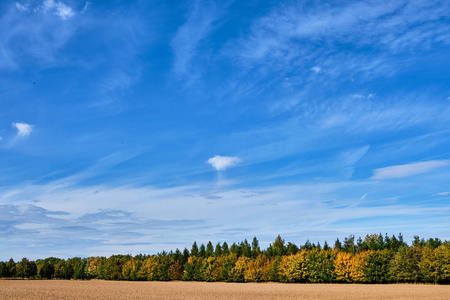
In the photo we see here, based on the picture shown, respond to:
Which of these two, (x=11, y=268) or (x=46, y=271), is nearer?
(x=11, y=268)

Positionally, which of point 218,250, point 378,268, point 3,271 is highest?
point 218,250

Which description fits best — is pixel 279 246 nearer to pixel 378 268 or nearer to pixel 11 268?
pixel 378 268

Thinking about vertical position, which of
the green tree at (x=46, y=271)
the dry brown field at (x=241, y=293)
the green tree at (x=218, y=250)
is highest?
the green tree at (x=218, y=250)

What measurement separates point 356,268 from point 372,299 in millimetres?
52554

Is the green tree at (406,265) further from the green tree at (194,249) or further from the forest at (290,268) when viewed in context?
the green tree at (194,249)

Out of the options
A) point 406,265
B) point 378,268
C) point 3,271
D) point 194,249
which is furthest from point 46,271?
point 406,265

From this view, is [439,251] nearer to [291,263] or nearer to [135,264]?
[291,263]

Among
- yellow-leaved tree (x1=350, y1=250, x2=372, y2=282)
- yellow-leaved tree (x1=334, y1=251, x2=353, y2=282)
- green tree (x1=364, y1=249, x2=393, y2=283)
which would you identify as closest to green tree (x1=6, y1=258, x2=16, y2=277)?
yellow-leaved tree (x1=334, y1=251, x2=353, y2=282)

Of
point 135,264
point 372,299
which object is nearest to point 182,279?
point 135,264

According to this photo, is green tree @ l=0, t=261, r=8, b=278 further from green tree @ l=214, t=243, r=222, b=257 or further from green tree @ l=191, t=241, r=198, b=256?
green tree @ l=214, t=243, r=222, b=257

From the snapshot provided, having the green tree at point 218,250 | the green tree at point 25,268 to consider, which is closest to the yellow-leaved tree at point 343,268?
the green tree at point 218,250

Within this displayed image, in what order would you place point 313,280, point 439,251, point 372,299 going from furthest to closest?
Answer: point 313,280, point 439,251, point 372,299

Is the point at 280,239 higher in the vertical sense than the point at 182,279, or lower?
higher

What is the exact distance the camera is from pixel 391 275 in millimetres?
100062
